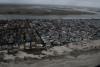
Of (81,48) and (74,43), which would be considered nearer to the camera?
(81,48)

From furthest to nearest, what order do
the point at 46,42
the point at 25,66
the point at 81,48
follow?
1. the point at 46,42
2. the point at 81,48
3. the point at 25,66

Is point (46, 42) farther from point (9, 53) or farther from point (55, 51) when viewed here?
point (9, 53)

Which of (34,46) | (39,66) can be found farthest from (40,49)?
(39,66)

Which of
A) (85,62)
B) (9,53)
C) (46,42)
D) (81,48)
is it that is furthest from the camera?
(46,42)

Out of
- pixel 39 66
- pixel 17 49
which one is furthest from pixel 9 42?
pixel 39 66

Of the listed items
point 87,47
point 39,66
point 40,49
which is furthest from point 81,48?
point 39,66

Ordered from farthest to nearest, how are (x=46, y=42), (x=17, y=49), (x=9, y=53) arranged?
(x=46, y=42) → (x=17, y=49) → (x=9, y=53)

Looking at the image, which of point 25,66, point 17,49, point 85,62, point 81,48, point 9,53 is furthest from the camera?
point 81,48

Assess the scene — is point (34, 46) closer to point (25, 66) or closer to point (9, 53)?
point (9, 53)

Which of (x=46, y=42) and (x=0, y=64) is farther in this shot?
(x=46, y=42)
